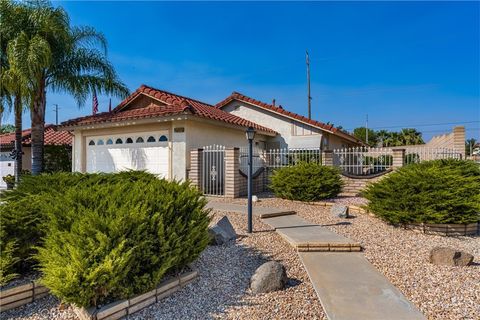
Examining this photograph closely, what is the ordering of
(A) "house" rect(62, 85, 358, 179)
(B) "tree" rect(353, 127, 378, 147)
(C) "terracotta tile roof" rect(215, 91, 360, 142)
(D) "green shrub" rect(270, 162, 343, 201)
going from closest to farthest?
(D) "green shrub" rect(270, 162, 343, 201) < (A) "house" rect(62, 85, 358, 179) < (C) "terracotta tile roof" rect(215, 91, 360, 142) < (B) "tree" rect(353, 127, 378, 147)

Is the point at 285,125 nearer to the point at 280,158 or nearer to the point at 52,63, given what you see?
the point at 280,158

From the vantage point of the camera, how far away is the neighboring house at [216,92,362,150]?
1747 centimetres

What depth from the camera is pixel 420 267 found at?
16.6ft

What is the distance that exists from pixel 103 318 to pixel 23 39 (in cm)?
1355

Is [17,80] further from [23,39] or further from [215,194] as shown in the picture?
[215,194]

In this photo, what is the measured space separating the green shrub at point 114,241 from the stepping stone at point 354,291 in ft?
6.29

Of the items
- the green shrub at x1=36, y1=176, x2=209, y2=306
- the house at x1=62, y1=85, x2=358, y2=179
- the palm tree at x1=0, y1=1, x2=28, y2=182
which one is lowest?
A: the green shrub at x1=36, y1=176, x2=209, y2=306

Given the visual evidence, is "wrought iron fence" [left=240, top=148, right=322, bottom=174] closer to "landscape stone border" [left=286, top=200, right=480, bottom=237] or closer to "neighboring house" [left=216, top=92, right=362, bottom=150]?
"neighboring house" [left=216, top=92, right=362, bottom=150]

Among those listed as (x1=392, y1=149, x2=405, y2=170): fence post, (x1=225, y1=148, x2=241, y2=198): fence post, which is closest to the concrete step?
(x1=225, y1=148, x2=241, y2=198): fence post

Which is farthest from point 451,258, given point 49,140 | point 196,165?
point 49,140

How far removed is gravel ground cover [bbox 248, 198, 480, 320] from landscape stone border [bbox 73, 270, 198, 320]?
10.5ft

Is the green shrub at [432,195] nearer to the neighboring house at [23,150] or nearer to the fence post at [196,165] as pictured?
the fence post at [196,165]

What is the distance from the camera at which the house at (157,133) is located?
42.5 feet

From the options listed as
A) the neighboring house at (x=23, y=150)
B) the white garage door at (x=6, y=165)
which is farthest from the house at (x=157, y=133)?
the white garage door at (x=6, y=165)
